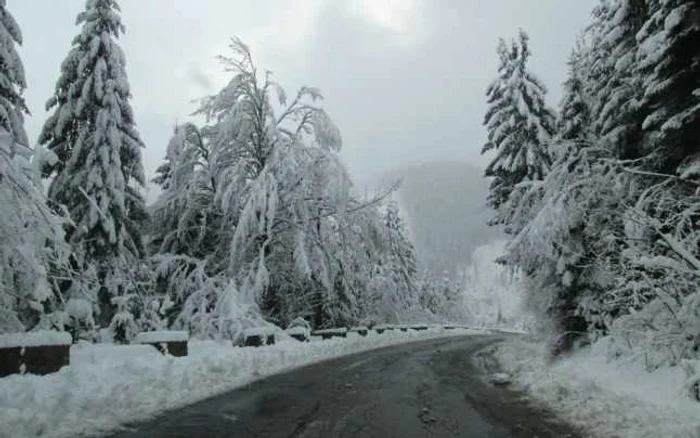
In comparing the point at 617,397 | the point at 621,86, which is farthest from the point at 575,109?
the point at 617,397

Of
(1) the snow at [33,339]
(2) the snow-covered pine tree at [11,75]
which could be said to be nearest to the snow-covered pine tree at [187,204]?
(2) the snow-covered pine tree at [11,75]

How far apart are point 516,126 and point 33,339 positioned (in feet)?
70.9

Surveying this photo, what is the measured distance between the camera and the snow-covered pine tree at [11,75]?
16.0 m

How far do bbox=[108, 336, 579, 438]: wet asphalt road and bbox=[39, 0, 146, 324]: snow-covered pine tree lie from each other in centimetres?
1071

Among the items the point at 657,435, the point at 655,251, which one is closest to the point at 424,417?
the point at 657,435

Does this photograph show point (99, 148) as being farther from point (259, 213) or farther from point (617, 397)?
point (617, 397)

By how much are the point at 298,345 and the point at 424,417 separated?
37.7ft

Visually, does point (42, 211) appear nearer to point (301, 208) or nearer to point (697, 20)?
point (697, 20)

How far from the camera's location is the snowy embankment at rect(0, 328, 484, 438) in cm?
675

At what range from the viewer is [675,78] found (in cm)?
1147

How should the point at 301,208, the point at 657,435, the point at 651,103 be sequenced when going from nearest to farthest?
1. the point at 657,435
2. the point at 651,103
3. the point at 301,208

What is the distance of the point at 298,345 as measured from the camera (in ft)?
63.2

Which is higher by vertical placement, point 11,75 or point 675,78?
point 11,75

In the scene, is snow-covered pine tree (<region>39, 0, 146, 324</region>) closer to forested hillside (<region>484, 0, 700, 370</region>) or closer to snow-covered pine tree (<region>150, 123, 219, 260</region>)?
snow-covered pine tree (<region>150, 123, 219, 260</region>)
